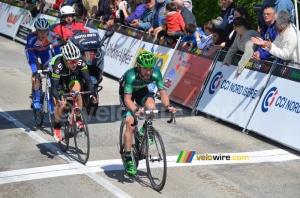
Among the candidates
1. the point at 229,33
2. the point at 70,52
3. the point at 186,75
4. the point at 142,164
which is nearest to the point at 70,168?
the point at 142,164

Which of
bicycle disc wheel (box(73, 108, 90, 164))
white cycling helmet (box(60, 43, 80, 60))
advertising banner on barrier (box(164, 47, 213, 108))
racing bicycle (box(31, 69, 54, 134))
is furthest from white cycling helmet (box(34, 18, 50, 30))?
advertising banner on barrier (box(164, 47, 213, 108))

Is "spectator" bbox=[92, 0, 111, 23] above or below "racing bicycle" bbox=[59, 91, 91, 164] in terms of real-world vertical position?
above

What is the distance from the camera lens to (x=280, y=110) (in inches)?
463

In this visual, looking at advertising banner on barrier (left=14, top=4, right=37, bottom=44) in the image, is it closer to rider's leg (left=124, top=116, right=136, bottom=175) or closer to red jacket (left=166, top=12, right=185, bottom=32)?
red jacket (left=166, top=12, right=185, bottom=32)

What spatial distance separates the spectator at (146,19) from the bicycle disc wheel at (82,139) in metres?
6.95

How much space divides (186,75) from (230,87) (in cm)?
172

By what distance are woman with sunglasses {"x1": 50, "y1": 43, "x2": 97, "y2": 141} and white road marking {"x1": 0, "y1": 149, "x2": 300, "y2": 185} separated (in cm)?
71

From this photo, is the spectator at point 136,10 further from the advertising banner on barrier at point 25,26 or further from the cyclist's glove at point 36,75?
the advertising banner on barrier at point 25,26

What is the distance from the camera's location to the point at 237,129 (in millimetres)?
12812

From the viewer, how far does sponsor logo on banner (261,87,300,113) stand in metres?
11.5

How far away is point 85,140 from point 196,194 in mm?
2222

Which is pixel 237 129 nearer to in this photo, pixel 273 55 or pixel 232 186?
pixel 273 55

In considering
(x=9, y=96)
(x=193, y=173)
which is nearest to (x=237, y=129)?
(x=193, y=173)

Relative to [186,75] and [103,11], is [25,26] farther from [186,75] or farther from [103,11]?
[186,75]
